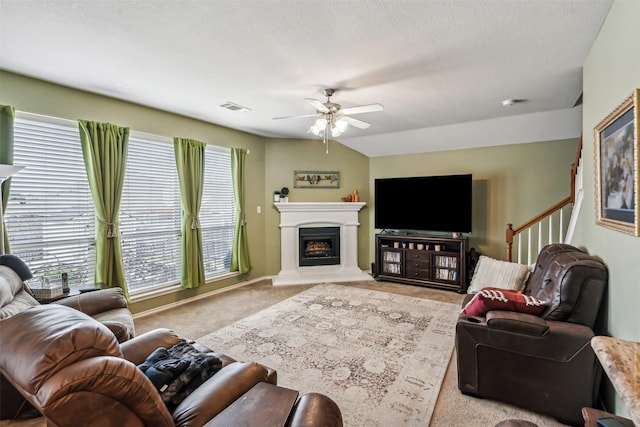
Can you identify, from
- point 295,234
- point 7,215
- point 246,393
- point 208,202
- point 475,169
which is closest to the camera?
point 246,393

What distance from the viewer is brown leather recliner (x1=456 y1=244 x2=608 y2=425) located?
189cm

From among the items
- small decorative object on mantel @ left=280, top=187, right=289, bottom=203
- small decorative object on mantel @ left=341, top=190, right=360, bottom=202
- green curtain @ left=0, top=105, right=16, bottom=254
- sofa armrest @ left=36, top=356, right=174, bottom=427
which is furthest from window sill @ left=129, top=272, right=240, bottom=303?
sofa armrest @ left=36, top=356, right=174, bottom=427

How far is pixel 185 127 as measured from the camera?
171 inches

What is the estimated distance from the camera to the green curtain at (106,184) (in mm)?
3271

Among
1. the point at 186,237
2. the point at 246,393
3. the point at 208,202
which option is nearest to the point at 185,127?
the point at 208,202

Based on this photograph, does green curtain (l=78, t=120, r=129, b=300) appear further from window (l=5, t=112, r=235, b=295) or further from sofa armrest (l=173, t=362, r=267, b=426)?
sofa armrest (l=173, t=362, r=267, b=426)

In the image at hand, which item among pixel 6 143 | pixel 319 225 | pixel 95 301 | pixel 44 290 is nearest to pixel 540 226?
pixel 319 225

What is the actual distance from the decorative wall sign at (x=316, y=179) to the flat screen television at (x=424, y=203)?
2.70 feet

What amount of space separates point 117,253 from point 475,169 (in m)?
5.30

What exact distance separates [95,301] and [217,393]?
194cm

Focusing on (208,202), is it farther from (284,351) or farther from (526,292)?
(526,292)

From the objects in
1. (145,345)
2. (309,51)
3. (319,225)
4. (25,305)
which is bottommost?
(145,345)

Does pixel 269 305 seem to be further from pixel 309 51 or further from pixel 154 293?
pixel 309 51

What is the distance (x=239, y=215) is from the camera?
511 cm
